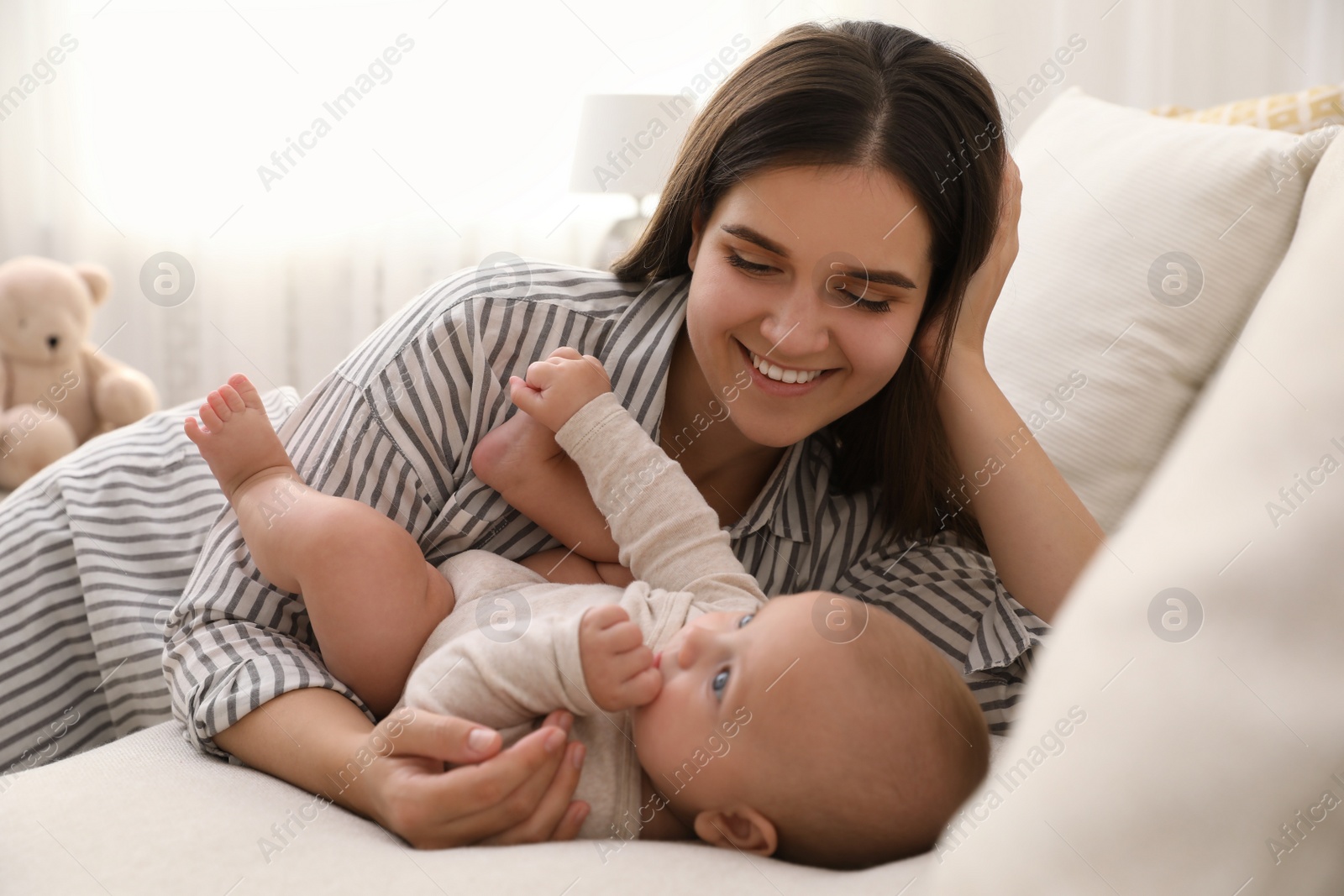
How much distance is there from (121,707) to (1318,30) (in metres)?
3.07

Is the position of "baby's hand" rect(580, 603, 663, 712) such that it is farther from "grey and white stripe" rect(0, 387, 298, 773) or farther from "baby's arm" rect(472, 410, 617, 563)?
"grey and white stripe" rect(0, 387, 298, 773)

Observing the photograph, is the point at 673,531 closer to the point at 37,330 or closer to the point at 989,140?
the point at 989,140

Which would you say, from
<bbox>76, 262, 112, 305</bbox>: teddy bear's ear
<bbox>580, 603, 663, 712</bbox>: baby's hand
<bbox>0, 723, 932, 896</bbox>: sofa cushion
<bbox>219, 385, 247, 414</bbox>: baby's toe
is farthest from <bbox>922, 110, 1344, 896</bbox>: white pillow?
<bbox>76, 262, 112, 305</bbox>: teddy bear's ear

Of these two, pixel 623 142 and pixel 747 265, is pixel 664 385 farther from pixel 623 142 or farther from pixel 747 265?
pixel 623 142

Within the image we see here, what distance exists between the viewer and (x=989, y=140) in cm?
116

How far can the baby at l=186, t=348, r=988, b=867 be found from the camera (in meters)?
0.77

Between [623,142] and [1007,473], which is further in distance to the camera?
[623,142]

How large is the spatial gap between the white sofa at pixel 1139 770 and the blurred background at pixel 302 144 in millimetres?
2493

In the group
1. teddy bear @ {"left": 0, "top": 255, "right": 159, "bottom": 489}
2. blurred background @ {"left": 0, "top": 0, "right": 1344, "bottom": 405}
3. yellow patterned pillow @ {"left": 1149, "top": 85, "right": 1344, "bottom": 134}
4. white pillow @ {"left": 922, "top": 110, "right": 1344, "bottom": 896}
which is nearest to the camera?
white pillow @ {"left": 922, "top": 110, "right": 1344, "bottom": 896}

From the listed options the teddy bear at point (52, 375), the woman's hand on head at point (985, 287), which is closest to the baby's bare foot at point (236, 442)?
the woman's hand on head at point (985, 287)

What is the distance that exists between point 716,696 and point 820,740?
0.09 meters

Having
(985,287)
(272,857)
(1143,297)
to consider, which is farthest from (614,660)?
(1143,297)

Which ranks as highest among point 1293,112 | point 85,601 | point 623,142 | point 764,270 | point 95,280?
point 1293,112

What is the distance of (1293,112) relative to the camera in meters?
1.49
